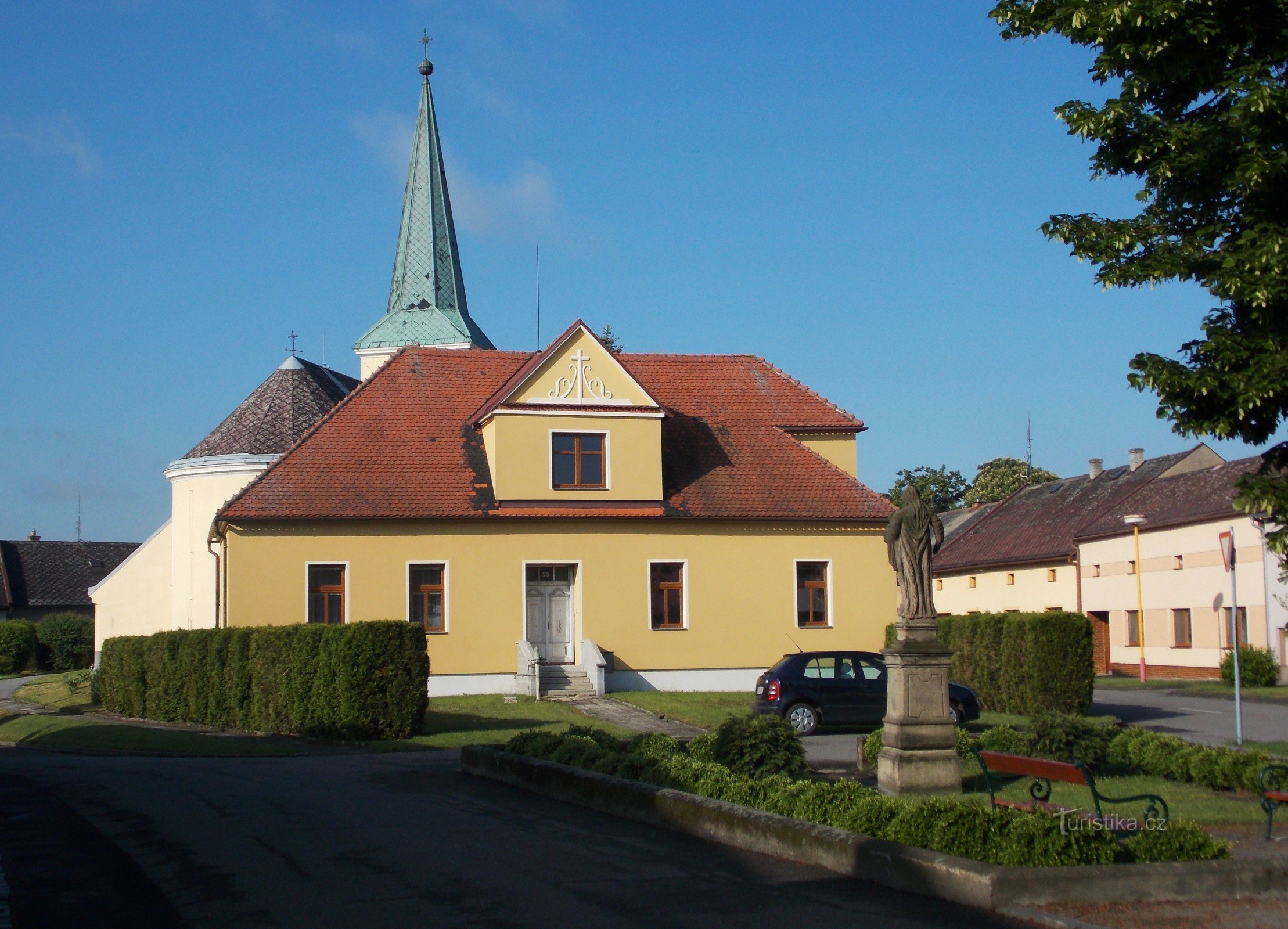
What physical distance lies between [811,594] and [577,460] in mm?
6951

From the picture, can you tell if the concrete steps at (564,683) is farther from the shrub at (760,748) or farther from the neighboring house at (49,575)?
the neighboring house at (49,575)

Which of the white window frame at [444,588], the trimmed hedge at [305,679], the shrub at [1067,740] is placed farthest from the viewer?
the white window frame at [444,588]

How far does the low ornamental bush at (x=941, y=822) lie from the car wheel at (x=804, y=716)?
1007 centimetres

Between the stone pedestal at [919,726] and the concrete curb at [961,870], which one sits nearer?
the concrete curb at [961,870]

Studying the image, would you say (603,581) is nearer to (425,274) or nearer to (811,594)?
(811,594)

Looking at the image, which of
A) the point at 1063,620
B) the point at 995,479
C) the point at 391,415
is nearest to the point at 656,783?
the point at 1063,620

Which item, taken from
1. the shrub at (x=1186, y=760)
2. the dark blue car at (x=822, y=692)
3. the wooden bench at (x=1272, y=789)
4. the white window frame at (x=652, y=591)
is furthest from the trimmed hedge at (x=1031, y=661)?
the wooden bench at (x=1272, y=789)

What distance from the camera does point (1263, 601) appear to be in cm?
3631

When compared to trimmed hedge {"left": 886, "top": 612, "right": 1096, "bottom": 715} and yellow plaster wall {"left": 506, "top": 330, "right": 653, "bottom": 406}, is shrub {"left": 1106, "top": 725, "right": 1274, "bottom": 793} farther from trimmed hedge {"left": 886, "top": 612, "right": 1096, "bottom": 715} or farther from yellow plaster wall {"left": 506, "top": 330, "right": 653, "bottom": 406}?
yellow plaster wall {"left": 506, "top": 330, "right": 653, "bottom": 406}

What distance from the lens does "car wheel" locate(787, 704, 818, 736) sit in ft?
73.9

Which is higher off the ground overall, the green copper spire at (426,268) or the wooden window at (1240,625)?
the green copper spire at (426,268)

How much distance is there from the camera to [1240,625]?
3766cm

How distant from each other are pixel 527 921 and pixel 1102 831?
3.93m

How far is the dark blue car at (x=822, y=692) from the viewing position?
22.6m
